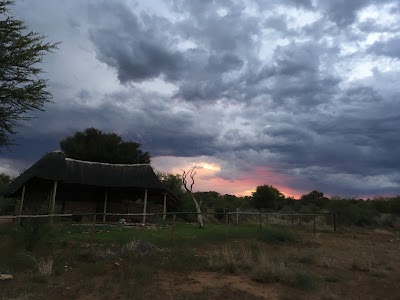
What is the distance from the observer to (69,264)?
11.3 metres

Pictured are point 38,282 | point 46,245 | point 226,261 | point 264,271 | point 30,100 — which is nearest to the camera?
point 38,282

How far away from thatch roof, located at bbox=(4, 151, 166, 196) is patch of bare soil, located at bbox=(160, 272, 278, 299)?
19.0 metres

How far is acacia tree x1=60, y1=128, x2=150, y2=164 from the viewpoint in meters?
45.3

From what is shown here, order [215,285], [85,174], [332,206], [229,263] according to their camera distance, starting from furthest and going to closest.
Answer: [332,206], [85,174], [229,263], [215,285]

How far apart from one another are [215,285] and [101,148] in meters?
38.4

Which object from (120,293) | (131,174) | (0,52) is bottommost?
(120,293)

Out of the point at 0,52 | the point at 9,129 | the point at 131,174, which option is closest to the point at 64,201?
the point at 131,174

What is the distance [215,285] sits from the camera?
967cm

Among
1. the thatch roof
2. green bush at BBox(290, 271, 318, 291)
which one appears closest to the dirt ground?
green bush at BBox(290, 271, 318, 291)

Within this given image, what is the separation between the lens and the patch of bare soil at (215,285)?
30.1 ft

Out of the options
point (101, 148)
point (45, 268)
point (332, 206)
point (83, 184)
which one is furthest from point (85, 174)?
point (332, 206)

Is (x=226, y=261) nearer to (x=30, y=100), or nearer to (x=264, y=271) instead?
(x=264, y=271)

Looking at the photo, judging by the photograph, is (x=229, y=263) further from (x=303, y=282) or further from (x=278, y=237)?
(x=278, y=237)

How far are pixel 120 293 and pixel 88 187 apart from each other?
2237 centimetres
